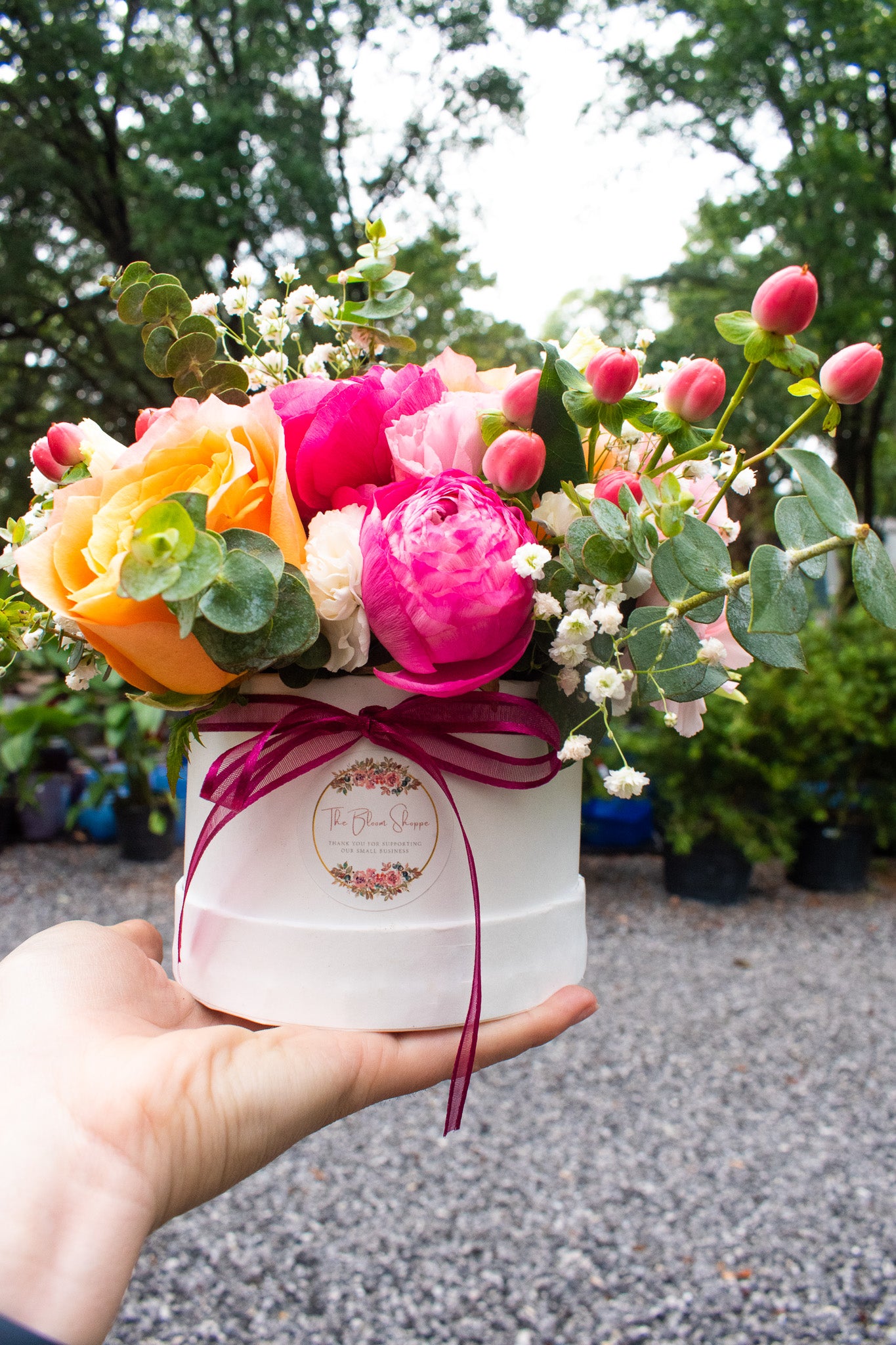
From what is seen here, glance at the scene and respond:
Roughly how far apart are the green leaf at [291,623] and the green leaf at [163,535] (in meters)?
0.09

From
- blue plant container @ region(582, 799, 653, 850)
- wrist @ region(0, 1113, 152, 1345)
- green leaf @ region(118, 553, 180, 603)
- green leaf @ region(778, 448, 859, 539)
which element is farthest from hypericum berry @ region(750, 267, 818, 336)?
blue plant container @ region(582, 799, 653, 850)

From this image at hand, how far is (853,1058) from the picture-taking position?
9.29 ft

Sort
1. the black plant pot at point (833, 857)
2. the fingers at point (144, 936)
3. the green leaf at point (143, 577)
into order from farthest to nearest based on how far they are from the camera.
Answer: the black plant pot at point (833, 857) → the fingers at point (144, 936) → the green leaf at point (143, 577)

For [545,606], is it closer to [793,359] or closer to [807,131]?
[793,359]

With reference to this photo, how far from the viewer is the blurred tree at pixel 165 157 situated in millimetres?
5516

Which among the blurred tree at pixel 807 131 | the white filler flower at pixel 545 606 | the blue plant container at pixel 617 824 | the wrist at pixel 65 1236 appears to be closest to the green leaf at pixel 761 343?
the white filler flower at pixel 545 606

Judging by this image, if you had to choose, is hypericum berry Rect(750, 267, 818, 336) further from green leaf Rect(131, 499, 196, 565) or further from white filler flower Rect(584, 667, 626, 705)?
green leaf Rect(131, 499, 196, 565)

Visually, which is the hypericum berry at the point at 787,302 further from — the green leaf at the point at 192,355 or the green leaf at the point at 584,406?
the green leaf at the point at 192,355

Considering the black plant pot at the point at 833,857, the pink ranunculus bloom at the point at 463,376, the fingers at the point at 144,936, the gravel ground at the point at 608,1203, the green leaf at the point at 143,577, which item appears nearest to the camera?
the green leaf at the point at 143,577

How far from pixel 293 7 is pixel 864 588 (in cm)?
737

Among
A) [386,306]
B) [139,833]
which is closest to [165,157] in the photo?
[139,833]

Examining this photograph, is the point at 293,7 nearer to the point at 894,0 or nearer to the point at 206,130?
the point at 206,130

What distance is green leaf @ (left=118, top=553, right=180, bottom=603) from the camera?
0.55 metres

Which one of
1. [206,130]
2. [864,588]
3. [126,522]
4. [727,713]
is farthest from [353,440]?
[206,130]
